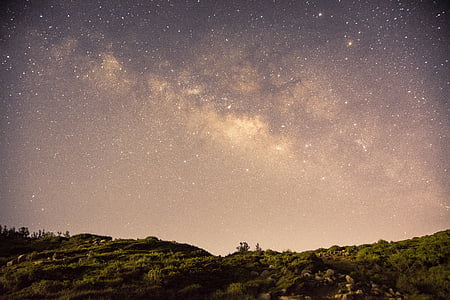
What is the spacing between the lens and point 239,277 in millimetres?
14523

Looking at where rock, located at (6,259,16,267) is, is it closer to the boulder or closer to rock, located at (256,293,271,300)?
rock, located at (256,293,271,300)

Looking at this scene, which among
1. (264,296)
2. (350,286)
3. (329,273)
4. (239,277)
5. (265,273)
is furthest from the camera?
(265,273)

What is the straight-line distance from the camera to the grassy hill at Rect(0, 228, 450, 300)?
39.5 ft

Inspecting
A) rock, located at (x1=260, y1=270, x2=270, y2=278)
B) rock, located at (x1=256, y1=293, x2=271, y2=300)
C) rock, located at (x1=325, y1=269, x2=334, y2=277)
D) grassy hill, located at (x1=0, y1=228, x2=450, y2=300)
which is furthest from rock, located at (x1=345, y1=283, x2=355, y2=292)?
rock, located at (x1=260, y1=270, x2=270, y2=278)

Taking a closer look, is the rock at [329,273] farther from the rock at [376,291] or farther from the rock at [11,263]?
the rock at [11,263]

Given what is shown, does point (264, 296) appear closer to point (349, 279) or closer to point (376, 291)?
point (349, 279)

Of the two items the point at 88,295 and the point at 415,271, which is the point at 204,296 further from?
the point at 415,271

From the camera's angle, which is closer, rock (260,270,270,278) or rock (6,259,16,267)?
rock (260,270,270,278)

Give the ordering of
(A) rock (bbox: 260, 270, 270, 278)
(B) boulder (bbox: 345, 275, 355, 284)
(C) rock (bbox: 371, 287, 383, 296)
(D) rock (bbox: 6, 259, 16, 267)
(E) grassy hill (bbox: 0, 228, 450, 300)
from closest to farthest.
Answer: (E) grassy hill (bbox: 0, 228, 450, 300)
(C) rock (bbox: 371, 287, 383, 296)
(B) boulder (bbox: 345, 275, 355, 284)
(A) rock (bbox: 260, 270, 270, 278)
(D) rock (bbox: 6, 259, 16, 267)

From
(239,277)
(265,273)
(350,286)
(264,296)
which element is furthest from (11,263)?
(350,286)

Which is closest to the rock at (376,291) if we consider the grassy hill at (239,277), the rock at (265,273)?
the grassy hill at (239,277)

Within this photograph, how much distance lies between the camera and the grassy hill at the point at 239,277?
12.0 m

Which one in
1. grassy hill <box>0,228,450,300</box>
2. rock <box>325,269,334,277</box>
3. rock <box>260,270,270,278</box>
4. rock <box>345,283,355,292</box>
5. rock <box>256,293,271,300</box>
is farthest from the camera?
rock <box>260,270,270,278</box>

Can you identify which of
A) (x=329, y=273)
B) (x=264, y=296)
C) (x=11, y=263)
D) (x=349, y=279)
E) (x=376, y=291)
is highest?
(x=11, y=263)
